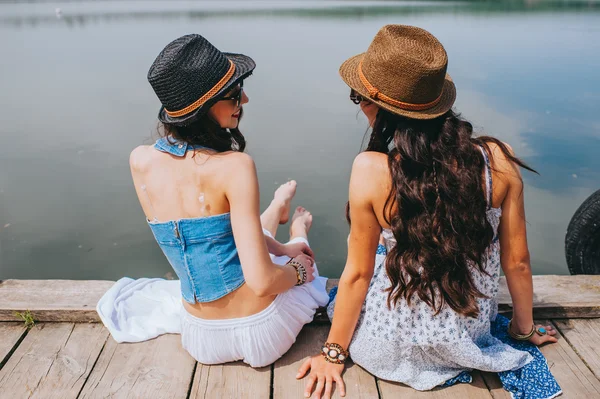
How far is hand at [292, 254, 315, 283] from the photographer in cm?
206

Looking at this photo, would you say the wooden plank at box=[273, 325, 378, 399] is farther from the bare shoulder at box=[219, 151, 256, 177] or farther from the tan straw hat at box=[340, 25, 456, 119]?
the tan straw hat at box=[340, 25, 456, 119]

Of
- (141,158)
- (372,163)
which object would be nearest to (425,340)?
(372,163)

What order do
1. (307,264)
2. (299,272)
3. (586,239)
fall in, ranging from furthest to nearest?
(586,239) → (307,264) → (299,272)

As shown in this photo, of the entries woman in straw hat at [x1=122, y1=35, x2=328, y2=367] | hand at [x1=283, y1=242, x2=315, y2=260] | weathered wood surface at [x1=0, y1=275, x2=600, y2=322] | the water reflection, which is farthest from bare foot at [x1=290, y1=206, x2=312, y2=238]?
the water reflection

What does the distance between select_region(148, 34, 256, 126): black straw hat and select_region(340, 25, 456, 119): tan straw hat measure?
1.38ft

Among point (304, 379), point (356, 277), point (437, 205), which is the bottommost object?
point (304, 379)

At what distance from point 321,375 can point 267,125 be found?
3.67 metres

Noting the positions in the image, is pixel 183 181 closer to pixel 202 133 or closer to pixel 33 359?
pixel 202 133

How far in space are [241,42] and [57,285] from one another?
25.0 ft

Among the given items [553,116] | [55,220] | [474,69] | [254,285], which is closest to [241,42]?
[474,69]

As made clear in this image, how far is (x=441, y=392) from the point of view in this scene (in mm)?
1765

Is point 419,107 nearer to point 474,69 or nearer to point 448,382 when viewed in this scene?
point 448,382

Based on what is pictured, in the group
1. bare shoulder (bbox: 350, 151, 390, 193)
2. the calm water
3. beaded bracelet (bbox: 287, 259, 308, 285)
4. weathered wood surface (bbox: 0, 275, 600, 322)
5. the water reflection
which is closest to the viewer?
bare shoulder (bbox: 350, 151, 390, 193)

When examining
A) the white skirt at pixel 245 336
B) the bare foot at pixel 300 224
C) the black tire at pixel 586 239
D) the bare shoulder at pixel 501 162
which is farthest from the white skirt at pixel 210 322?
the black tire at pixel 586 239
